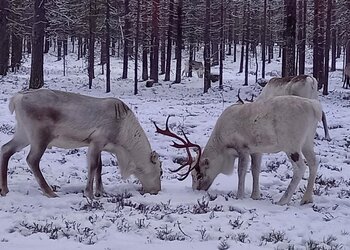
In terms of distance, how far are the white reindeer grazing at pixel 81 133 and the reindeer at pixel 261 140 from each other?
2.33 feet

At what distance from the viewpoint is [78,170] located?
8.87 metres

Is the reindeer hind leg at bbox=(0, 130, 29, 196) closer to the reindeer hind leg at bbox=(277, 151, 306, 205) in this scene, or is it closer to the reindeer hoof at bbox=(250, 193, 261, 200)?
the reindeer hoof at bbox=(250, 193, 261, 200)

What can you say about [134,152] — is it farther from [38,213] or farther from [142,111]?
[142,111]

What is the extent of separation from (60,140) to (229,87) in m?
23.6

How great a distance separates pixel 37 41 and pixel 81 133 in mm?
15034

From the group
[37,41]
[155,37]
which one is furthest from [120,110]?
[155,37]

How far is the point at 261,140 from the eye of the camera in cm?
740

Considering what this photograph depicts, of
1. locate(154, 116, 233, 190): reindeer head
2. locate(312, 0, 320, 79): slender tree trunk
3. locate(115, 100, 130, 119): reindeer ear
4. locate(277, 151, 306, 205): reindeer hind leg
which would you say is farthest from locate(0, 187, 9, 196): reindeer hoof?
locate(312, 0, 320, 79): slender tree trunk

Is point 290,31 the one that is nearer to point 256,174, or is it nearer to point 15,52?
point 256,174

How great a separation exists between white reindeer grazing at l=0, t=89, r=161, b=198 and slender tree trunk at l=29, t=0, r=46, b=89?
14.4 m

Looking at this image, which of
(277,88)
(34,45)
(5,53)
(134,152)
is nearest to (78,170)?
→ (134,152)

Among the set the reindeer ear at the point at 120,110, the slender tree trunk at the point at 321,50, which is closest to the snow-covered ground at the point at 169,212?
the reindeer ear at the point at 120,110

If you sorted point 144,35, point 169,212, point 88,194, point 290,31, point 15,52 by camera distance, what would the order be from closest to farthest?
point 169,212, point 88,194, point 290,31, point 144,35, point 15,52

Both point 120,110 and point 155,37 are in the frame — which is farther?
point 155,37
